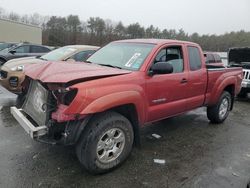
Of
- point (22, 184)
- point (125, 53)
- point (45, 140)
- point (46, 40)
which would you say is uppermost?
point (46, 40)

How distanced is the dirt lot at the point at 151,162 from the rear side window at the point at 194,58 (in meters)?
1.43

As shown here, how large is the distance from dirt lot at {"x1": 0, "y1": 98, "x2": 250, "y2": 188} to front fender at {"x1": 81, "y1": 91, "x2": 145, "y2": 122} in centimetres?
85

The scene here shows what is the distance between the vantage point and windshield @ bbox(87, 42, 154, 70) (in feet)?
13.5

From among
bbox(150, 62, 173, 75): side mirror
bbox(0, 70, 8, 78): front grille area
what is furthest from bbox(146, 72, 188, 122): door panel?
bbox(0, 70, 8, 78): front grille area

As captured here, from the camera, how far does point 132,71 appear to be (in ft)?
12.6

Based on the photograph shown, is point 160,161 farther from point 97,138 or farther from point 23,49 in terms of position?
point 23,49

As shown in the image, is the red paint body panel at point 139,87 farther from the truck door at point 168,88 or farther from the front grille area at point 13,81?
the front grille area at point 13,81

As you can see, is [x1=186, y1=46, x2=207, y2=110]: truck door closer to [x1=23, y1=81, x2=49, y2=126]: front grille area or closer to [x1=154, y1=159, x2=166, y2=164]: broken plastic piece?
[x1=154, y1=159, x2=166, y2=164]: broken plastic piece

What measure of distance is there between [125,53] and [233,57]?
304 inches

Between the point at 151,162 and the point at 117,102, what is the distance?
1221mm

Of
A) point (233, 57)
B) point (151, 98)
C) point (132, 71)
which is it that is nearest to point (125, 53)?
point (132, 71)

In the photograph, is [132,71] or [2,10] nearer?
[132,71]

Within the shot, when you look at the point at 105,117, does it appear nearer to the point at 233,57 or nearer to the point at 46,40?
the point at 233,57

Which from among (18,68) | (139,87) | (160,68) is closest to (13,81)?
(18,68)
